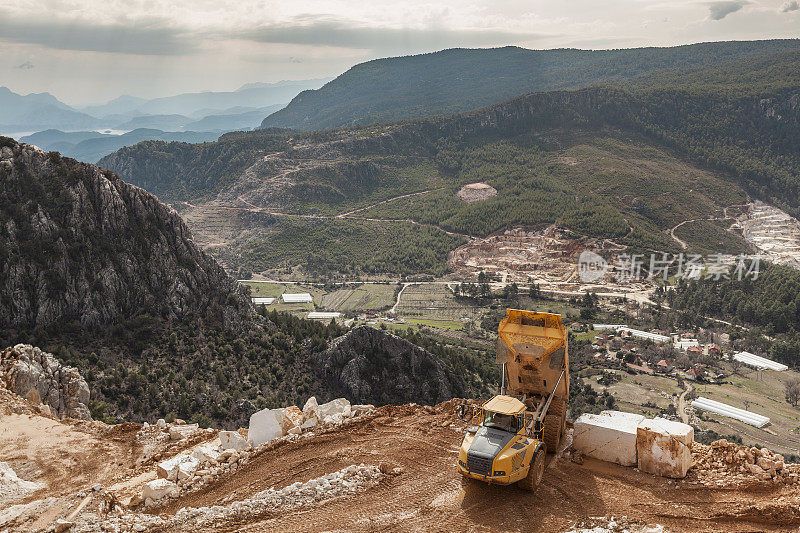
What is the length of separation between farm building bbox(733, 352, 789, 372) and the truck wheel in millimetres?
60647

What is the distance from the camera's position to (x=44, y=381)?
23.8 metres

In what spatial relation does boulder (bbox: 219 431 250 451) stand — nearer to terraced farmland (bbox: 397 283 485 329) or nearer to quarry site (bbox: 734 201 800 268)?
terraced farmland (bbox: 397 283 485 329)

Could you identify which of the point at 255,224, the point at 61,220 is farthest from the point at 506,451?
the point at 255,224

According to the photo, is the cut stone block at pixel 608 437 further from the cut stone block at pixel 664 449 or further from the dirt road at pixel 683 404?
the dirt road at pixel 683 404

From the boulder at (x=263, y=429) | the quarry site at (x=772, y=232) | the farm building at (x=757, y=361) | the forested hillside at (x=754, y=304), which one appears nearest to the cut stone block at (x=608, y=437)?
the boulder at (x=263, y=429)

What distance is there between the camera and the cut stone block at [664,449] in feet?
48.0

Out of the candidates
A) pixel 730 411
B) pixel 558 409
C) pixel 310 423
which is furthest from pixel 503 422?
pixel 730 411

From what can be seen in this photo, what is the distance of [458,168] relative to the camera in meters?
160

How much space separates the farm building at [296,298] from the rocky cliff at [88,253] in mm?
49405

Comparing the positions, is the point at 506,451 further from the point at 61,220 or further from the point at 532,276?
the point at 532,276

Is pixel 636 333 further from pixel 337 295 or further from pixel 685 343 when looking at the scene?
pixel 337 295

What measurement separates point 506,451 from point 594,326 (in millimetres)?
68640

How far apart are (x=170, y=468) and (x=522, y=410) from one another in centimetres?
1004

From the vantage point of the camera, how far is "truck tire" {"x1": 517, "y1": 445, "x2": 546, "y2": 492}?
14.1m
